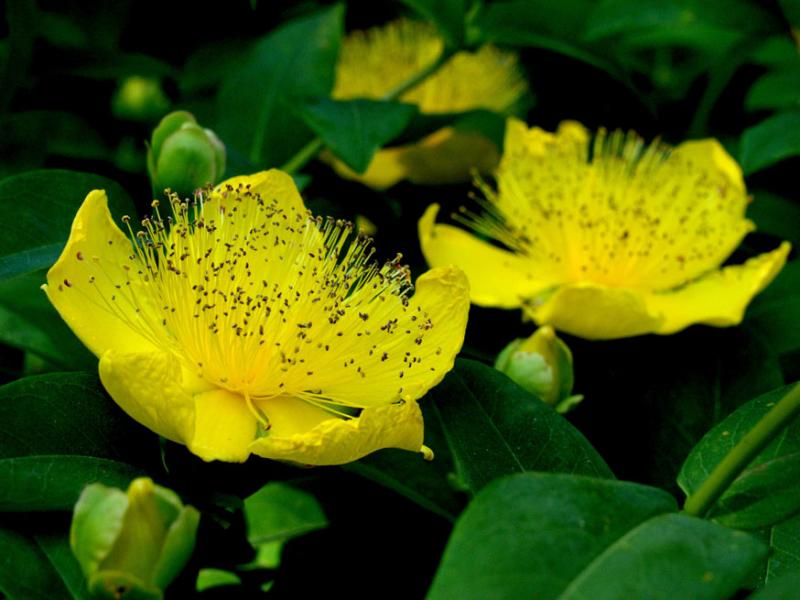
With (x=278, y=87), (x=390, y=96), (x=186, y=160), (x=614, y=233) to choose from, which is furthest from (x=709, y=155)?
(x=186, y=160)

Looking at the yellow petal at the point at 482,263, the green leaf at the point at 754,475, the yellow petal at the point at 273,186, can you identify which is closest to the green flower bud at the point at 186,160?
the yellow petal at the point at 273,186

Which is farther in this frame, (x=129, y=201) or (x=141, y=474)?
(x=129, y=201)

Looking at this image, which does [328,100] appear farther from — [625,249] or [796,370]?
[796,370]

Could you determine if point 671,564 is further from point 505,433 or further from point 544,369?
point 544,369

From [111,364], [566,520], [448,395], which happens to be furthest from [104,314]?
[566,520]

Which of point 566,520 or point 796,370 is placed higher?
point 566,520

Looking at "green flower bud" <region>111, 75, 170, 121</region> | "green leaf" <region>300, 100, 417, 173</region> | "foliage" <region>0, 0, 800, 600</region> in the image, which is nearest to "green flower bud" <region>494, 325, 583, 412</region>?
"foliage" <region>0, 0, 800, 600</region>

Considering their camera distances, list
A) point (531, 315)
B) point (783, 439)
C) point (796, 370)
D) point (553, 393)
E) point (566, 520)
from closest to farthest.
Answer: point (566, 520) < point (783, 439) < point (553, 393) < point (531, 315) < point (796, 370)
